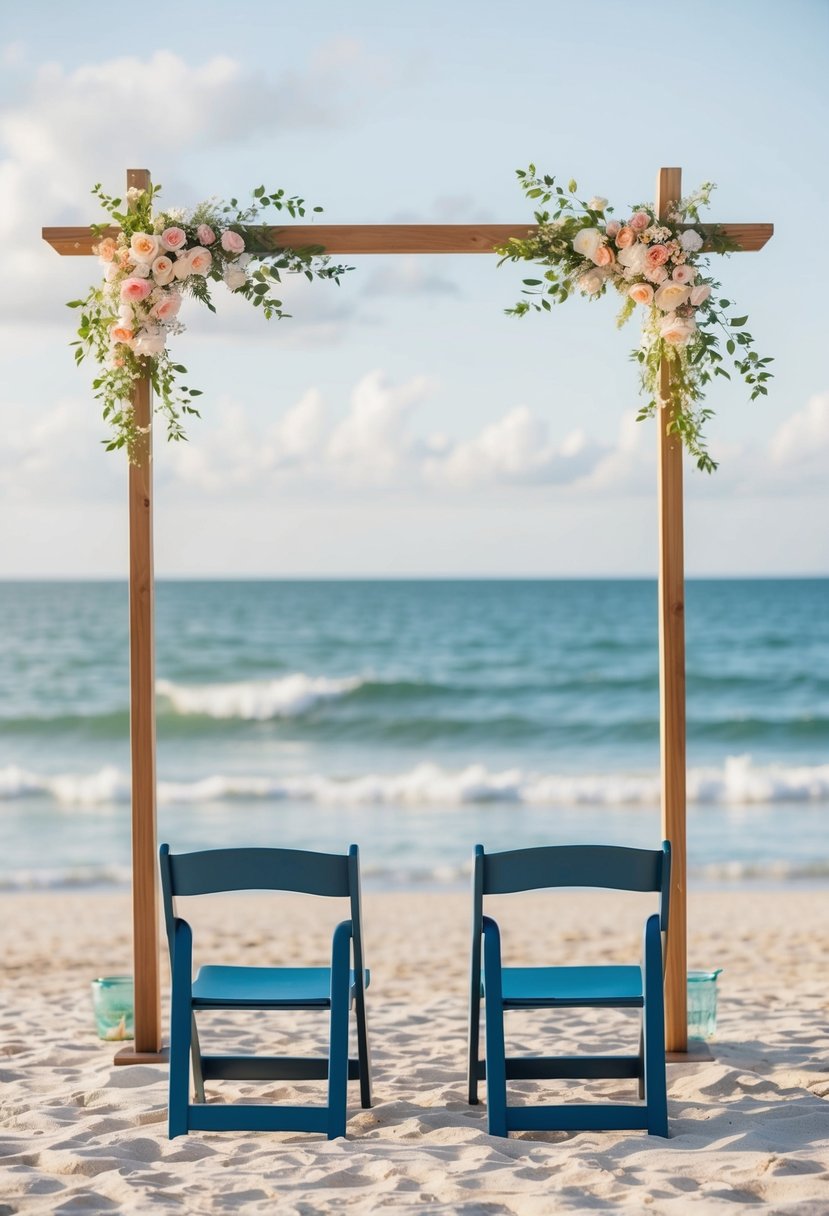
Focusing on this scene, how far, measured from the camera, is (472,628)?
→ 20016mm

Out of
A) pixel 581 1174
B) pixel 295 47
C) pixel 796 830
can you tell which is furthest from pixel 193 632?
pixel 581 1174

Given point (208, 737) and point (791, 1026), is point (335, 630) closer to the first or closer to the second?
point (208, 737)

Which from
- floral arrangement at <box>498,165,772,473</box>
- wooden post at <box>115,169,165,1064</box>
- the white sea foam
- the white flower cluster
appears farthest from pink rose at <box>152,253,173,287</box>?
the white sea foam

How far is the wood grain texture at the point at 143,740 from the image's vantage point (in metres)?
3.75

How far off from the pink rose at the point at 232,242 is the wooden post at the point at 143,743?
312mm

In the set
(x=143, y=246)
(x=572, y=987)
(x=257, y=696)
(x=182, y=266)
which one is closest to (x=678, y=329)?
(x=182, y=266)

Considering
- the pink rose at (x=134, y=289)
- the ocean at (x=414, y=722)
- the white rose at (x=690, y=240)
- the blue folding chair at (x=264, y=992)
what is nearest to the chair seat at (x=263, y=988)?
the blue folding chair at (x=264, y=992)

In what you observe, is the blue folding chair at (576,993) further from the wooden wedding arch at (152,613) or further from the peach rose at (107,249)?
the peach rose at (107,249)

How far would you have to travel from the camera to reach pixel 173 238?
144 inches

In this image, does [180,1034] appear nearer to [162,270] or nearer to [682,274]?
A: [162,270]

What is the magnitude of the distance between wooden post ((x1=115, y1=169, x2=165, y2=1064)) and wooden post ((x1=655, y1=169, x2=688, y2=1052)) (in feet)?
5.07

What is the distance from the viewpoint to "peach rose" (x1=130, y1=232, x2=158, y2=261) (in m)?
3.64

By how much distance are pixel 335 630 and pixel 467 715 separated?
484 cm

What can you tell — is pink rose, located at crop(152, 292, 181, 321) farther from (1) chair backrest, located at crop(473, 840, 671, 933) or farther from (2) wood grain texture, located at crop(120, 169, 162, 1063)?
(1) chair backrest, located at crop(473, 840, 671, 933)
